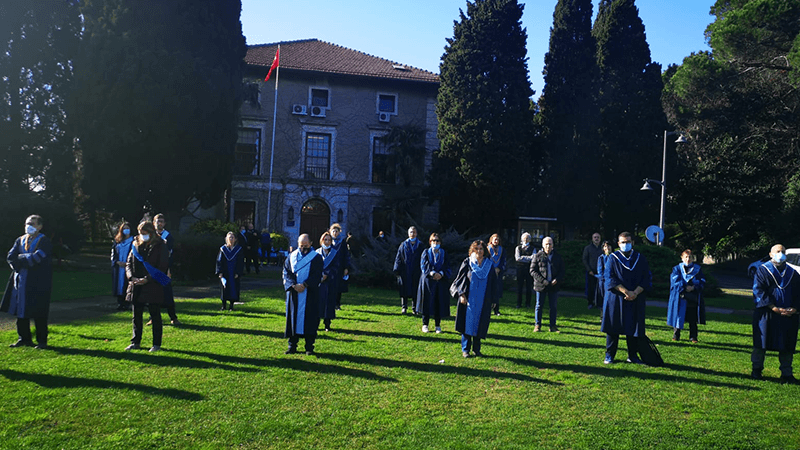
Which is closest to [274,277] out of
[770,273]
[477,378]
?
[477,378]

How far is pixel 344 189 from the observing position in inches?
1296

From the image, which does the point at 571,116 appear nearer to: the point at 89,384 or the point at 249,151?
the point at 249,151

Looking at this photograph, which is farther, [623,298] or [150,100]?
[150,100]

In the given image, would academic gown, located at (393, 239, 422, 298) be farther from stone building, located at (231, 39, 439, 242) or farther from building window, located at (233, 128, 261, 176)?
building window, located at (233, 128, 261, 176)

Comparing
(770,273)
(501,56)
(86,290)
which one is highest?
(501,56)

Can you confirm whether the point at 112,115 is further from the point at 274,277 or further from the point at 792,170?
the point at 792,170

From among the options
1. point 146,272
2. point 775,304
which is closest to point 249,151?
point 146,272

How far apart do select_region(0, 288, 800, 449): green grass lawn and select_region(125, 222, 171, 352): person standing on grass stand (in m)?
0.43

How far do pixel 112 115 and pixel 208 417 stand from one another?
64.1ft

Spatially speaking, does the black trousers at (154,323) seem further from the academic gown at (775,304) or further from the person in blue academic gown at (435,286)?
the academic gown at (775,304)

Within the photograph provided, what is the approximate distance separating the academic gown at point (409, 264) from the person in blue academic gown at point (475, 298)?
3877 millimetres

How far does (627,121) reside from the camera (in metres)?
31.7

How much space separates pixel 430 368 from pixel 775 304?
4.77 metres

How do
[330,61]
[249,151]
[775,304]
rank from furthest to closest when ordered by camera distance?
[330,61], [249,151], [775,304]
